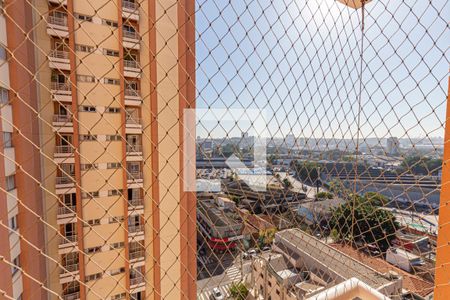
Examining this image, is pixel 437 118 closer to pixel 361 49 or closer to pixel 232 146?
pixel 361 49

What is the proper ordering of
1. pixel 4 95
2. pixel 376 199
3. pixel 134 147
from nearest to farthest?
pixel 376 199 < pixel 4 95 < pixel 134 147

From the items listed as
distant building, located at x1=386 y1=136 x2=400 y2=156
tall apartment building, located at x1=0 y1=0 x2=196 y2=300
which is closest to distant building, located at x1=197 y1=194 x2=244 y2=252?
tall apartment building, located at x1=0 y1=0 x2=196 y2=300

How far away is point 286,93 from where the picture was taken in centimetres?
92

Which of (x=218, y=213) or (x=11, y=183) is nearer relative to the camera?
(x=218, y=213)

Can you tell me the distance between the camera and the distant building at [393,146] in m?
1.00

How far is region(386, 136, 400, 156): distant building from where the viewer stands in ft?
3.28

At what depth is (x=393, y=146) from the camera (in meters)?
1.03

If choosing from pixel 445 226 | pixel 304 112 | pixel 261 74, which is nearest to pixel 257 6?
pixel 261 74

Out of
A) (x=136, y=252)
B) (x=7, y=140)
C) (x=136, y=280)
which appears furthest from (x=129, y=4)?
(x=136, y=280)

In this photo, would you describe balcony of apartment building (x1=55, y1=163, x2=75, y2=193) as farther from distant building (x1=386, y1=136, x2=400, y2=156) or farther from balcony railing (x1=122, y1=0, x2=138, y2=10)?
distant building (x1=386, y1=136, x2=400, y2=156)

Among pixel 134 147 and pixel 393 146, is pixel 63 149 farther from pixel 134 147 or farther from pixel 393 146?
pixel 393 146

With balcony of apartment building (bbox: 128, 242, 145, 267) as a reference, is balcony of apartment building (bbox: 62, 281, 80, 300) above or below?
below

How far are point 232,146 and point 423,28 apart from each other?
31.6 inches

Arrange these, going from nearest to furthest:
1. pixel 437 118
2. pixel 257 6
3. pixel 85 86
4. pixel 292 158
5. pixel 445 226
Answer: pixel 445 226, pixel 437 118, pixel 257 6, pixel 292 158, pixel 85 86
